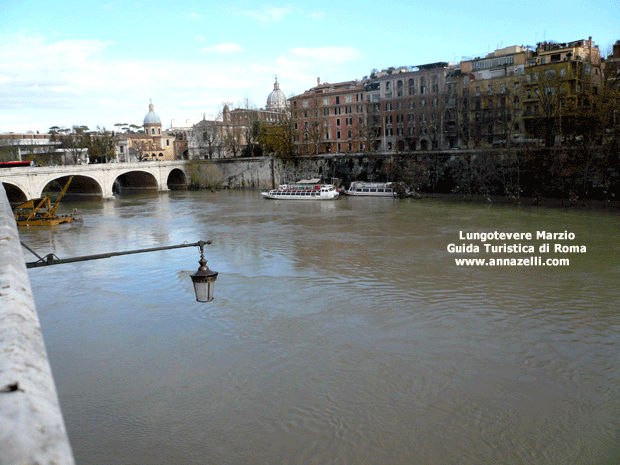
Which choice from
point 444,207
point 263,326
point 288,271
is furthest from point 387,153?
point 263,326

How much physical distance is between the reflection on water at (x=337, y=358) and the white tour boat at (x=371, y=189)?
1860 cm

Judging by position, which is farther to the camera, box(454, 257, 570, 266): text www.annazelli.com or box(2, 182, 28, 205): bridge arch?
box(2, 182, 28, 205): bridge arch

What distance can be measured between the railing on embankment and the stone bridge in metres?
31.8

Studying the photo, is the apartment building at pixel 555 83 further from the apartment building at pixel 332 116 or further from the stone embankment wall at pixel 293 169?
the apartment building at pixel 332 116

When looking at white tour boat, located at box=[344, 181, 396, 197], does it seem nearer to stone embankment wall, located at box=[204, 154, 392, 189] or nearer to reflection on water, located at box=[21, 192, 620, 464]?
stone embankment wall, located at box=[204, 154, 392, 189]

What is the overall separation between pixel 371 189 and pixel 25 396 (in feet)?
121

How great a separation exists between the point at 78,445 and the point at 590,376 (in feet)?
22.4

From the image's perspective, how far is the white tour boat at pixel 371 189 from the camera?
36156mm

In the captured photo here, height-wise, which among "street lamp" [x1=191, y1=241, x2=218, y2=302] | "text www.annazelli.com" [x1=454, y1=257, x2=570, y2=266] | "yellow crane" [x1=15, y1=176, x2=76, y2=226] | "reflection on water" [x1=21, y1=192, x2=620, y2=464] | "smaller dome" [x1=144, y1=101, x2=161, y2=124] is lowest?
"reflection on water" [x1=21, y1=192, x2=620, y2=464]

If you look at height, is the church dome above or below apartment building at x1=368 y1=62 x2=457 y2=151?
above

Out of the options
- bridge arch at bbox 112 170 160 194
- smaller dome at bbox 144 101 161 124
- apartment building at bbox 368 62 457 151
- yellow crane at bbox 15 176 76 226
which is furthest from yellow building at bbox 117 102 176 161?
yellow crane at bbox 15 176 76 226

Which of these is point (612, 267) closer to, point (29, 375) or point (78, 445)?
point (78, 445)

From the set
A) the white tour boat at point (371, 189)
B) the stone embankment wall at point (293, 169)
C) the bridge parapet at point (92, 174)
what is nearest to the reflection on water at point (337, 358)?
the white tour boat at point (371, 189)

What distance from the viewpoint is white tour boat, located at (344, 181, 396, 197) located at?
36156 mm
